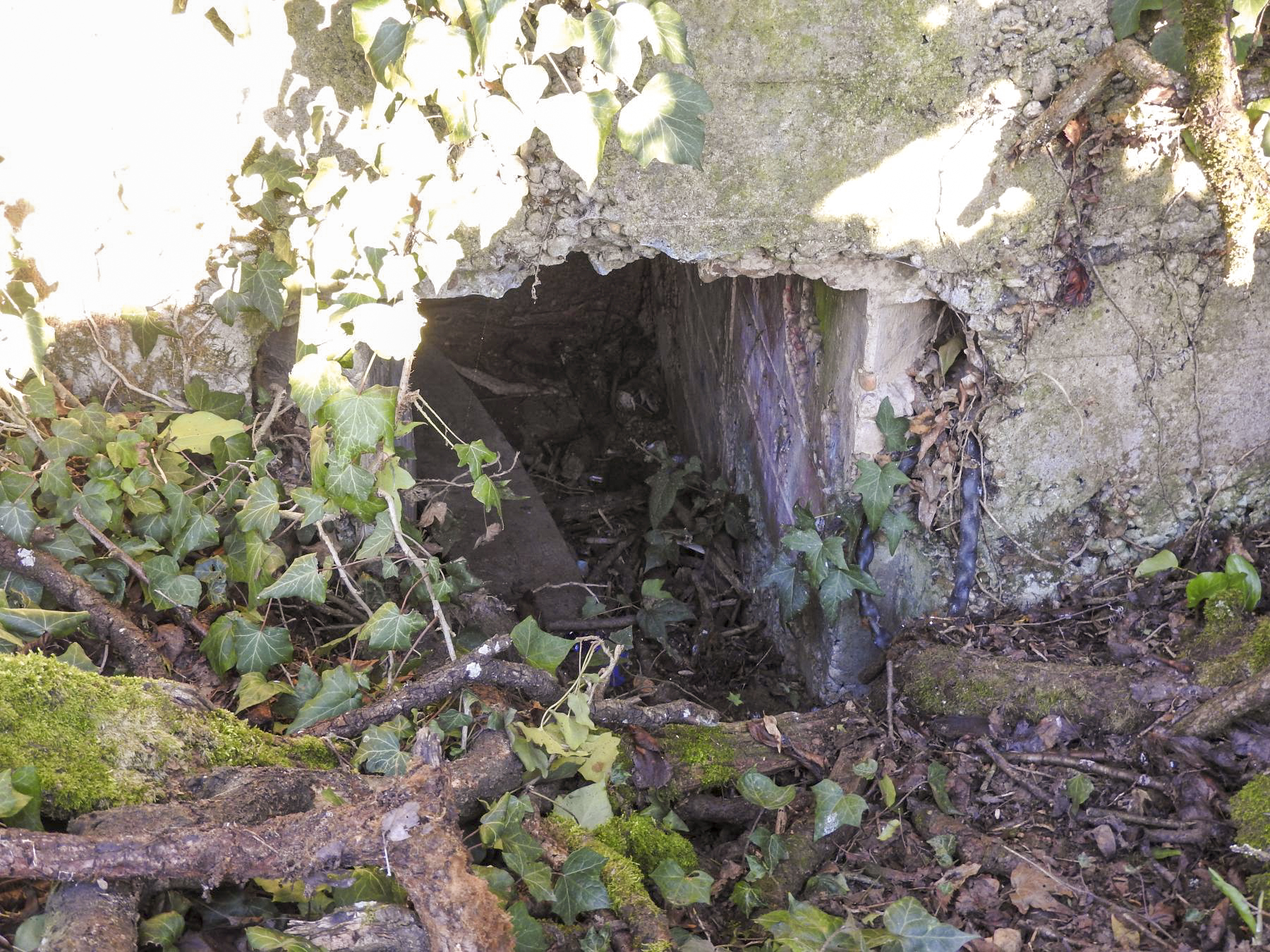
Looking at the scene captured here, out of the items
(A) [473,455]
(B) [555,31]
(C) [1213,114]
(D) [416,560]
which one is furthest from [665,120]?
(C) [1213,114]

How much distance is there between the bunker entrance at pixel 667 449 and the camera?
3.35 m

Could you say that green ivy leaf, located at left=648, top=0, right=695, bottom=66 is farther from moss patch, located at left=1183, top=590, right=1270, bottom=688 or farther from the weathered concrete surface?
moss patch, located at left=1183, top=590, right=1270, bottom=688

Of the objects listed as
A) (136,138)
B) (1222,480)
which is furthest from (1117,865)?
(136,138)

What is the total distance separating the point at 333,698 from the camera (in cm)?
234

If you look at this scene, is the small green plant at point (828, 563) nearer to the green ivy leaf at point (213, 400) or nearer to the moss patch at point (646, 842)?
the moss patch at point (646, 842)

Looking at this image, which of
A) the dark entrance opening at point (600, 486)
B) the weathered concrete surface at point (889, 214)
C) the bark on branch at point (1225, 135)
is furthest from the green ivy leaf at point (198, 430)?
the bark on branch at point (1225, 135)

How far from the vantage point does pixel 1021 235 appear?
268 centimetres

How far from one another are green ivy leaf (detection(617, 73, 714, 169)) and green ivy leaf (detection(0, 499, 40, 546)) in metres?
1.82

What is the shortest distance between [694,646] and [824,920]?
2074mm

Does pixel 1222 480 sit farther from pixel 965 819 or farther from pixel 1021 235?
pixel 965 819

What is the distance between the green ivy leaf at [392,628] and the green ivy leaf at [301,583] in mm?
160

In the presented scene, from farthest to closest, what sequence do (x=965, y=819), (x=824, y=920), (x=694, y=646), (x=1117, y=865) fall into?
(x=694, y=646), (x=965, y=819), (x=1117, y=865), (x=824, y=920)

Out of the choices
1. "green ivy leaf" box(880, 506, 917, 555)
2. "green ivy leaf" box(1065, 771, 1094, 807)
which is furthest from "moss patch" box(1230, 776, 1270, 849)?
"green ivy leaf" box(880, 506, 917, 555)

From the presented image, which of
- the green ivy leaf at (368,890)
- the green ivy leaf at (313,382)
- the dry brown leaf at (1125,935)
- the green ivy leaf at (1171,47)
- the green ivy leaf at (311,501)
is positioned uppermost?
the green ivy leaf at (1171,47)
